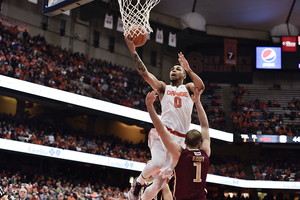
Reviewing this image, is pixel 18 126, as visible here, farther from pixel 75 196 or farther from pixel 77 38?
pixel 77 38

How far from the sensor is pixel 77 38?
87.6 feet

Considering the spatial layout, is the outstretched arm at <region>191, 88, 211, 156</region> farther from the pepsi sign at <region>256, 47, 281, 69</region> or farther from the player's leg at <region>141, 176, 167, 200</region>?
the pepsi sign at <region>256, 47, 281, 69</region>

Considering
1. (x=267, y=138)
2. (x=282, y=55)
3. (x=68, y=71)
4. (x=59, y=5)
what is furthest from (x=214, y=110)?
(x=59, y=5)

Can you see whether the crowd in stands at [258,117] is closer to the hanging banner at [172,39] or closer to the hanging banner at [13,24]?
the hanging banner at [172,39]

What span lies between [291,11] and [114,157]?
1907cm

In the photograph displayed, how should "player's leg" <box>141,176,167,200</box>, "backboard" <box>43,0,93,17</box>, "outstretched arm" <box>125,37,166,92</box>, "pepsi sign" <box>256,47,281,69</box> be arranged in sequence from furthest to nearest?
"pepsi sign" <box>256,47,281,69</box>, "outstretched arm" <box>125,37,166,92</box>, "player's leg" <box>141,176,167,200</box>, "backboard" <box>43,0,93,17</box>

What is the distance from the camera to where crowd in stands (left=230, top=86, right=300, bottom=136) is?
1086 inches

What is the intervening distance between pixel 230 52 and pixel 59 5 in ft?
90.0

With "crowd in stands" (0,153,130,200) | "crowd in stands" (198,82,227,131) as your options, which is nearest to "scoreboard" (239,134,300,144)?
"crowd in stands" (198,82,227,131)

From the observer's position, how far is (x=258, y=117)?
2930cm

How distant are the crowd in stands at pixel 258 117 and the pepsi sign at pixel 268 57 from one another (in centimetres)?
272

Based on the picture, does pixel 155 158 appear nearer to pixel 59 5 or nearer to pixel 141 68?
pixel 141 68

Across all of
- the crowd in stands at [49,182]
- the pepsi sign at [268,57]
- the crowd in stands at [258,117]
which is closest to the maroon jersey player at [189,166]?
the crowd in stands at [49,182]

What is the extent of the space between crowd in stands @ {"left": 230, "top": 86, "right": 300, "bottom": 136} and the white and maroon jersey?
73.4ft
